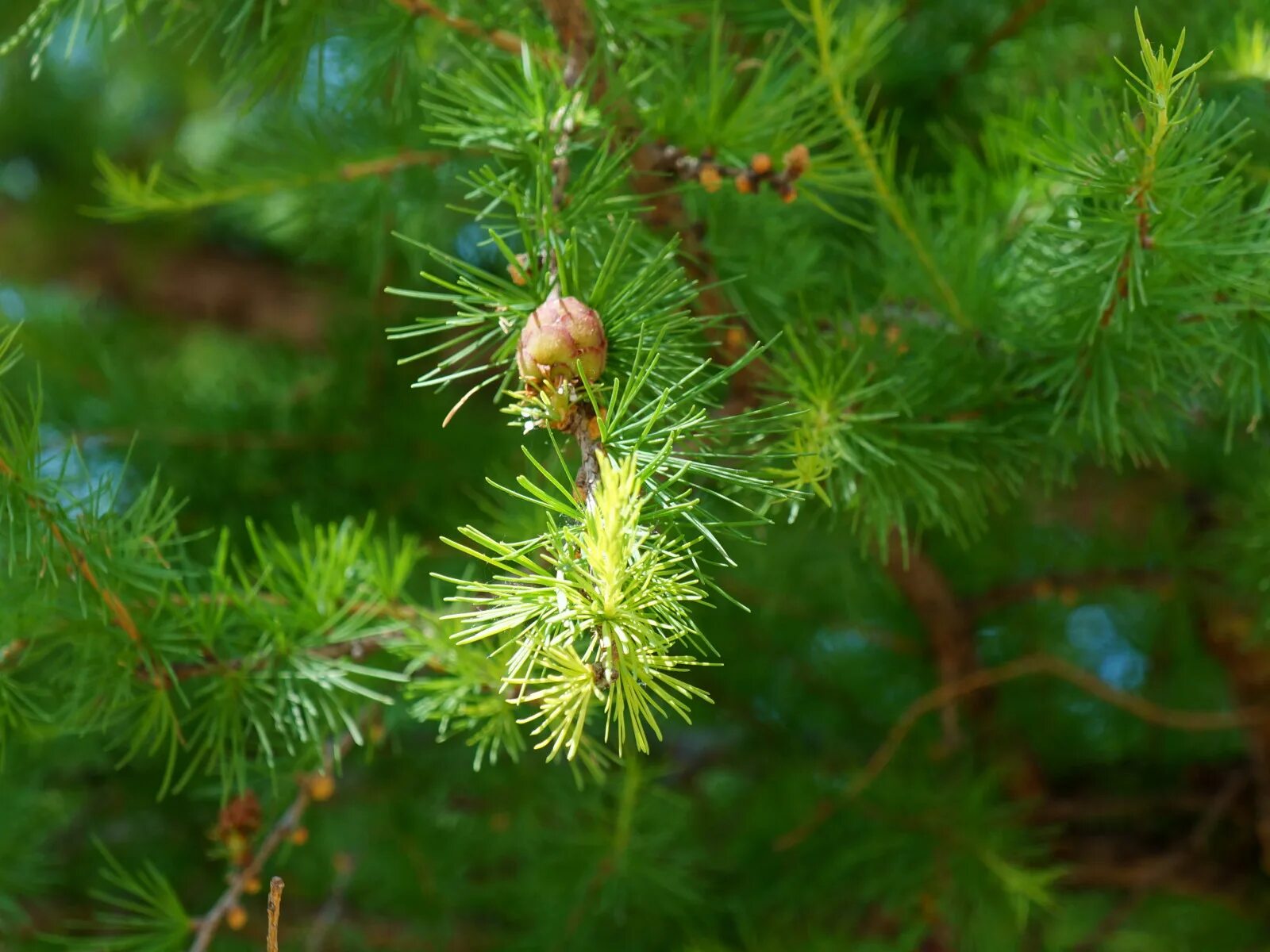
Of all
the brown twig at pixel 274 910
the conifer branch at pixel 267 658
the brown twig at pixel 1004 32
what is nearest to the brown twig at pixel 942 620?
the brown twig at pixel 1004 32

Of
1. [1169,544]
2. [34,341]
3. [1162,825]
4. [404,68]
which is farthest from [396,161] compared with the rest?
[1162,825]

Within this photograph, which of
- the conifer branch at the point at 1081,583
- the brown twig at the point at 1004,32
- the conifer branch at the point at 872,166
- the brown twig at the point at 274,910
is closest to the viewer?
the brown twig at the point at 274,910

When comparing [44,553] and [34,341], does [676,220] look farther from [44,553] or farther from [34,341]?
[34,341]

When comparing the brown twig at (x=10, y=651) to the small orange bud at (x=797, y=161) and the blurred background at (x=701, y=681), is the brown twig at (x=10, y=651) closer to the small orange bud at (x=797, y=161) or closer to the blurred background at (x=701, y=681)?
the blurred background at (x=701, y=681)

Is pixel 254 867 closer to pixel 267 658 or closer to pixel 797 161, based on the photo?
pixel 267 658

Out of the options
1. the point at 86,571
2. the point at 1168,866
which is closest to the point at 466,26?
the point at 86,571

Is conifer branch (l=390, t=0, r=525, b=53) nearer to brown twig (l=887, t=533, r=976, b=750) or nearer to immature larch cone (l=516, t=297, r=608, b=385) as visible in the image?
immature larch cone (l=516, t=297, r=608, b=385)
